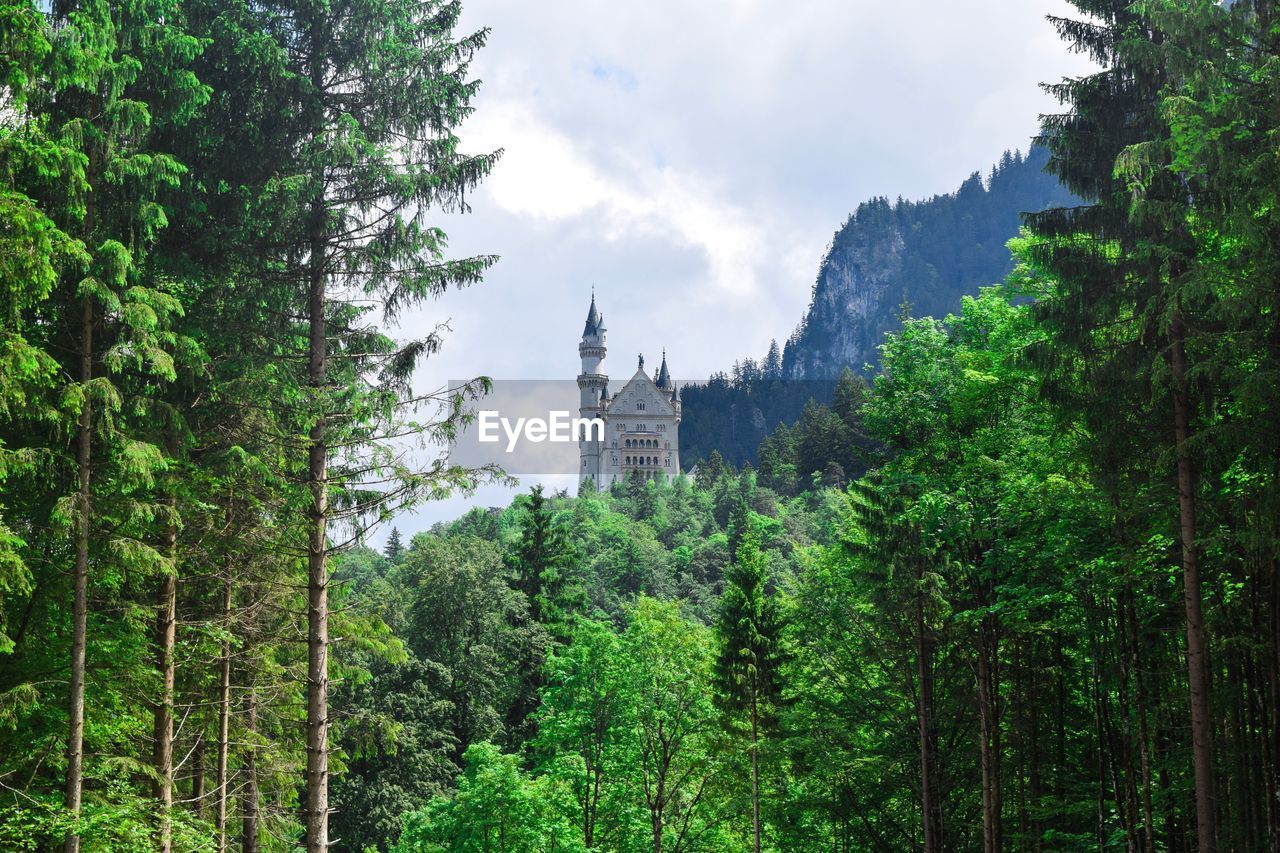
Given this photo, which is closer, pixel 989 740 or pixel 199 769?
pixel 199 769

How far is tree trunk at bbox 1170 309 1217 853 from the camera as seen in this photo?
1188 centimetres

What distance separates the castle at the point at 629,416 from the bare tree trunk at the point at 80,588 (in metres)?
138

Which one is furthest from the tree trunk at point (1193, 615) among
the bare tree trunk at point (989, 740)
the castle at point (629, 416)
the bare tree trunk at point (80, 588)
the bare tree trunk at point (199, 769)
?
the castle at point (629, 416)

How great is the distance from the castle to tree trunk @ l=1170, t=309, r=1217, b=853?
138024 mm

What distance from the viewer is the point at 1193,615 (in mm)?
12531

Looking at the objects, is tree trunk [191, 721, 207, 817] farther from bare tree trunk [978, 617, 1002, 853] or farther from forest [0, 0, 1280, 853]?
bare tree trunk [978, 617, 1002, 853]

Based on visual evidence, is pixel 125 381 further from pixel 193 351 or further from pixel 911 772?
pixel 911 772

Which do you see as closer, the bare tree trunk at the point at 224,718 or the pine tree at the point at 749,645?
the bare tree trunk at the point at 224,718

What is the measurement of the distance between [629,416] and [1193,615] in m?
143

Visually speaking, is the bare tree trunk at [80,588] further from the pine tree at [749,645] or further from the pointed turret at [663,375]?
the pointed turret at [663,375]

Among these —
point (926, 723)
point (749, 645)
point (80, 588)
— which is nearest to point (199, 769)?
point (80, 588)

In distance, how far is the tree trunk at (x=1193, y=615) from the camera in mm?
11883

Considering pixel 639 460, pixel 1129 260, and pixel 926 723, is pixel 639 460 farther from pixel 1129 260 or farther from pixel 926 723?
pixel 1129 260

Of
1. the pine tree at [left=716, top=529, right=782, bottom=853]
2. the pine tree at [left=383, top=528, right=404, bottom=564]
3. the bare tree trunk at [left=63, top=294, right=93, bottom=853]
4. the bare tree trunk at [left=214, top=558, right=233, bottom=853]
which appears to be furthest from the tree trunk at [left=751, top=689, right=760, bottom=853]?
the pine tree at [left=383, top=528, right=404, bottom=564]
